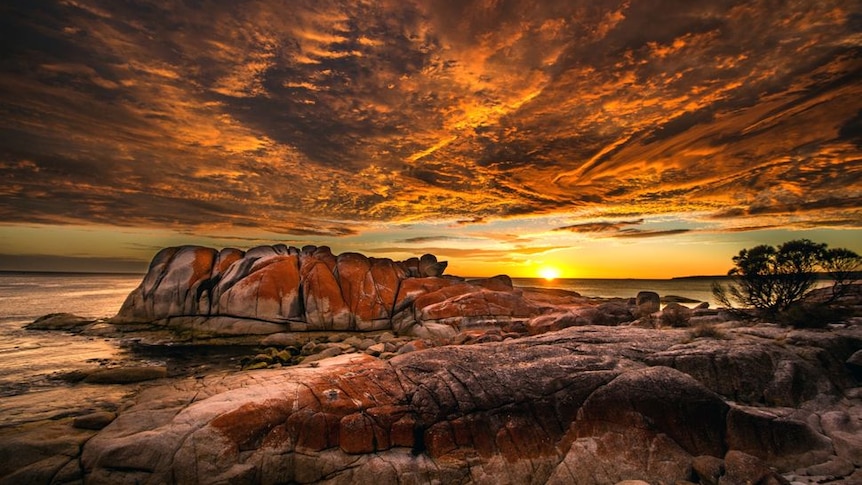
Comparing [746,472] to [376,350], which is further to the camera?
[376,350]

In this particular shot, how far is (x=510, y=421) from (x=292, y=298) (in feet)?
96.3

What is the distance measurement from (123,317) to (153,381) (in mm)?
23276

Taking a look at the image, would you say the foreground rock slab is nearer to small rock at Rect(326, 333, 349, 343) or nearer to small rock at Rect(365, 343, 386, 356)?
small rock at Rect(365, 343, 386, 356)

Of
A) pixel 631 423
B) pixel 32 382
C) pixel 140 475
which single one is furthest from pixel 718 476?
pixel 32 382

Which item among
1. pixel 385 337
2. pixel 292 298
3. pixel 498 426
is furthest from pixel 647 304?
pixel 292 298

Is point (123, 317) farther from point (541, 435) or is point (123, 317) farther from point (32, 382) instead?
point (541, 435)

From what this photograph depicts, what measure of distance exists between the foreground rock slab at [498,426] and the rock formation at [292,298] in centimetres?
1930

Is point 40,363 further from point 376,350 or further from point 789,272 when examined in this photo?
point 789,272

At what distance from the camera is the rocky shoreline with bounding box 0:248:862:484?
977 centimetres

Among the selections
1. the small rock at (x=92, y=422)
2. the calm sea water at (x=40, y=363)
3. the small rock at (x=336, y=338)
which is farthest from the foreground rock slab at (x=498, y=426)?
the small rock at (x=336, y=338)

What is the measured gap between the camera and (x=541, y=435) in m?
11.0

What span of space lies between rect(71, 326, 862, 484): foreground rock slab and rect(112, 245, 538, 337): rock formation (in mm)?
19300

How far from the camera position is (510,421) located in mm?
11250

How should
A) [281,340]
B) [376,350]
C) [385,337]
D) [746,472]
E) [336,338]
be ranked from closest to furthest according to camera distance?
1. [746,472]
2. [376,350]
3. [281,340]
4. [385,337]
5. [336,338]
